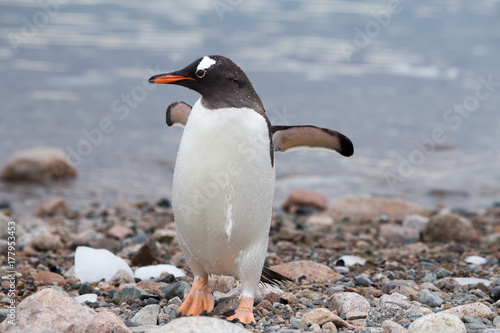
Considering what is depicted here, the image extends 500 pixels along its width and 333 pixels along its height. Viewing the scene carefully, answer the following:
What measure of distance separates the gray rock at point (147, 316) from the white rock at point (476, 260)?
10.8 ft

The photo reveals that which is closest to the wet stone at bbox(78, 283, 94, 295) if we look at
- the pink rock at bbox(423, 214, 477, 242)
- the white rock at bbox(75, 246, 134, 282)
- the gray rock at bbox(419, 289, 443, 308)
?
the white rock at bbox(75, 246, 134, 282)

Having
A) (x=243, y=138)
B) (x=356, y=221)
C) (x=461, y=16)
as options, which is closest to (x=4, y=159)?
(x=356, y=221)

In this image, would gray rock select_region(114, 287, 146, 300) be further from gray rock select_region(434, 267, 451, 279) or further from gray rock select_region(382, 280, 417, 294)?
gray rock select_region(434, 267, 451, 279)

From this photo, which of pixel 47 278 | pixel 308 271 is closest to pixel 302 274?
pixel 308 271

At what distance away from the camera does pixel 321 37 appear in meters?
29.8

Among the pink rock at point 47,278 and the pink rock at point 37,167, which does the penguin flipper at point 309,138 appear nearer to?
the pink rock at point 47,278

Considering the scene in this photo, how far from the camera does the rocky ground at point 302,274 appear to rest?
3.51 metres

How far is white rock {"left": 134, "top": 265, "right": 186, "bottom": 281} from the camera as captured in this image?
5.24 m

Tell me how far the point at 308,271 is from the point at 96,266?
63.3 inches

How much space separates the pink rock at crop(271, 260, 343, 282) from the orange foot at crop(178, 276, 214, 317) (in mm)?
1084

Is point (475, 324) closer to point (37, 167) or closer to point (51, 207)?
point (51, 207)

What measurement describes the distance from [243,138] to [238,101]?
21 centimetres

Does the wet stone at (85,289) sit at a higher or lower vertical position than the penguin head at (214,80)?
lower

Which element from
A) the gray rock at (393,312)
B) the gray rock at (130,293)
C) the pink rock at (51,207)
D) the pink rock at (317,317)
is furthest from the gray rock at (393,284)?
the pink rock at (51,207)
